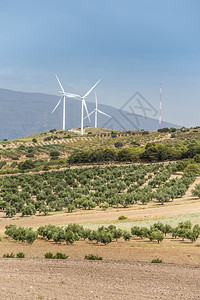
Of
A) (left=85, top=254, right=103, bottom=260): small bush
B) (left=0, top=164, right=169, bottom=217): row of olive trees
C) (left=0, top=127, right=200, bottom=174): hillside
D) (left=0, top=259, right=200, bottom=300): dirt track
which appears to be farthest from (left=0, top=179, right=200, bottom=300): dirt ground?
(left=0, top=127, right=200, bottom=174): hillside

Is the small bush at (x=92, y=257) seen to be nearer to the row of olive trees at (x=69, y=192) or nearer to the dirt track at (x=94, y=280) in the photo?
the dirt track at (x=94, y=280)

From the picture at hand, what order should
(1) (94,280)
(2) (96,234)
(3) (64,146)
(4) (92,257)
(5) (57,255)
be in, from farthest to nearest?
1. (3) (64,146)
2. (2) (96,234)
3. (5) (57,255)
4. (4) (92,257)
5. (1) (94,280)

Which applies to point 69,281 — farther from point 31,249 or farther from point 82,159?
point 82,159

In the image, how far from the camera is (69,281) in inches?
744

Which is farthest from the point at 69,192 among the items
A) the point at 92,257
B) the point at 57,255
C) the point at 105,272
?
the point at 105,272

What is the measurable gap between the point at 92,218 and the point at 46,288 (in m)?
33.8

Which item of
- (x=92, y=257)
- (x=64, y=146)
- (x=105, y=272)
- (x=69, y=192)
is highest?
(x=64, y=146)

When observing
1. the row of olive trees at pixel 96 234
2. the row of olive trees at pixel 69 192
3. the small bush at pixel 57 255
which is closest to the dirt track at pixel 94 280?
the small bush at pixel 57 255

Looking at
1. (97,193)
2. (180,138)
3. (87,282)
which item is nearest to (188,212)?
(97,193)

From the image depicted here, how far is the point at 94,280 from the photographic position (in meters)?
19.2

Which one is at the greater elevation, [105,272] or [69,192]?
[69,192]

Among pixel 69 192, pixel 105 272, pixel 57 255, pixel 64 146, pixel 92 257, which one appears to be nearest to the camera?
pixel 105 272

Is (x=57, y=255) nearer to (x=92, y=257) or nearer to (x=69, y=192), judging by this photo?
(x=92, y=257)

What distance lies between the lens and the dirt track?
16.7m
